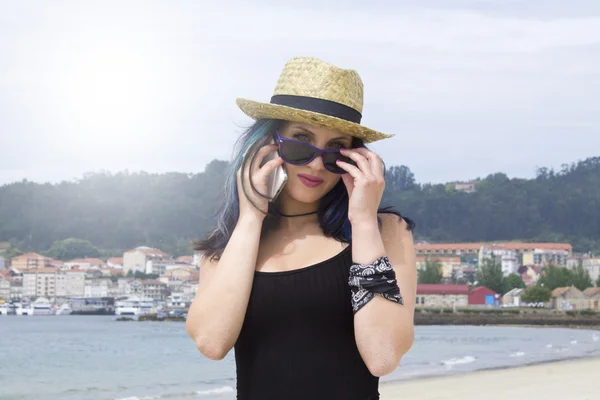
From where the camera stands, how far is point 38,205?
328 ft

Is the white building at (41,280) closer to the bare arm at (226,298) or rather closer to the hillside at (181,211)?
the hillside at (181,211)

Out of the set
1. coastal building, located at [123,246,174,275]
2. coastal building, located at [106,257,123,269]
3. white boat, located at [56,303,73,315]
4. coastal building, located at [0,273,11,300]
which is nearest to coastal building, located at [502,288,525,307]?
coastal building, located at [123,246,174,275]

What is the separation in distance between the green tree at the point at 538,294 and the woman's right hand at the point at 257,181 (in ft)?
239

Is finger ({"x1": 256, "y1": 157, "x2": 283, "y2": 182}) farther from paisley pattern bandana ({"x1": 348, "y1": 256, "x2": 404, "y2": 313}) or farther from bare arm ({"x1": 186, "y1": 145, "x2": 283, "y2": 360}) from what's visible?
paisley pattern bandana ({"x1": 348, "y1": 256, "x2": 404, "y2": 313})

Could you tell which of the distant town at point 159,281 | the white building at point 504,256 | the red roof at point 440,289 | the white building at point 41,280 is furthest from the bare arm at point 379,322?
the white building at point 41,280

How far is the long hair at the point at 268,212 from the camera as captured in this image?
1.70m

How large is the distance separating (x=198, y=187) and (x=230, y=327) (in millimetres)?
93314

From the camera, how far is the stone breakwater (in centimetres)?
6312

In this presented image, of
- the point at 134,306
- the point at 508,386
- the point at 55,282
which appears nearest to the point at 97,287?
the point at 55,282

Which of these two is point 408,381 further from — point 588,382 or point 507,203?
point 507,203

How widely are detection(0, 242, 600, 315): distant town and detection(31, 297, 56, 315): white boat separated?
0.30 feet

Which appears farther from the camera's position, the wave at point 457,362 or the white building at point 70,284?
the white building at point 70,284

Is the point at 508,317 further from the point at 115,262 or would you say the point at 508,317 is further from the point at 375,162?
the point at 375,162

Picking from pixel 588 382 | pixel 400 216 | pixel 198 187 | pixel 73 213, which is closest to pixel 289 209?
pixel 400 216
